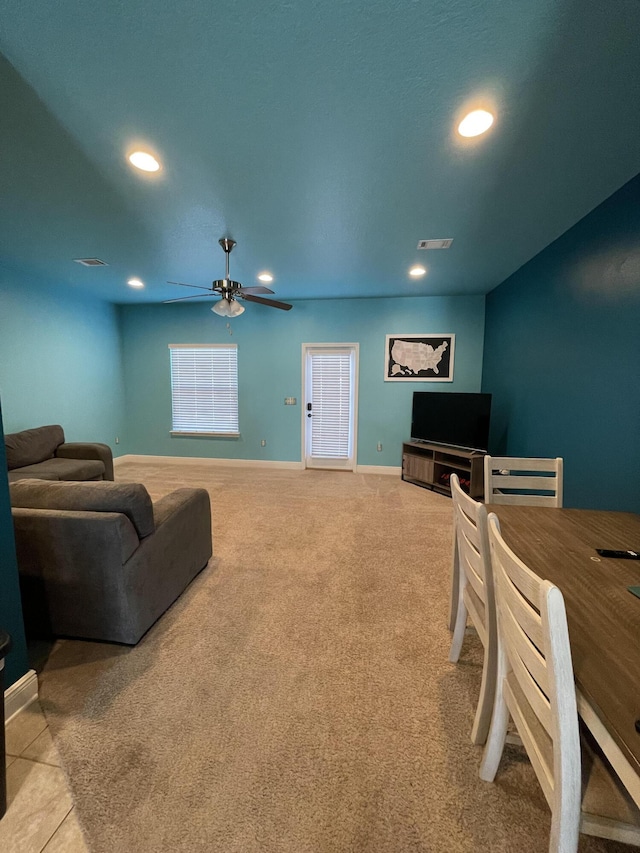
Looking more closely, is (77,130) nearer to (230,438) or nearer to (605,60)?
(605,60)

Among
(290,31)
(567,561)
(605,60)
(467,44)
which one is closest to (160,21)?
(290,31)

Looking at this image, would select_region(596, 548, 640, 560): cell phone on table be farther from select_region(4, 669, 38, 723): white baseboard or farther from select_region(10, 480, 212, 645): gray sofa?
select_region(4, 669, 38, 723): white baseboard

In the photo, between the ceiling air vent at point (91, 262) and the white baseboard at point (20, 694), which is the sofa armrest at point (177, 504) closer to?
the white baseboard at point (20, 694)

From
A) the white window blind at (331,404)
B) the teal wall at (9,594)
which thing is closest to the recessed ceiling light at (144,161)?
the teal wall at (9,594)

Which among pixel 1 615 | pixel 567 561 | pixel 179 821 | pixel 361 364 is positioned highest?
pixel 361 364

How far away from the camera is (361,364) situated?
5121mm

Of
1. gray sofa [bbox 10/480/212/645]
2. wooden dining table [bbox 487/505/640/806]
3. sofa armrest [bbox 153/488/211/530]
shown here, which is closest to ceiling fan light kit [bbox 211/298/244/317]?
sofa armrest [bbox 153/488/211/530]

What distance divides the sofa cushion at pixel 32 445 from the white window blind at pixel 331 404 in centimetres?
353

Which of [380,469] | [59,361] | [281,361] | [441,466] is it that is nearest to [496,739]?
[441,466]

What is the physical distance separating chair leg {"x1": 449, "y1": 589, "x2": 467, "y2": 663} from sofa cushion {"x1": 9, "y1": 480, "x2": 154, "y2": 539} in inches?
66.6

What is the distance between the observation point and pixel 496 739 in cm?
112

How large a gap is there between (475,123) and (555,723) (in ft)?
7.62

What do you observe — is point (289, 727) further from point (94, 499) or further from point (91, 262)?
point (91, 262)

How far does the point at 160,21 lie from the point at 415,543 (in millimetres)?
3393
